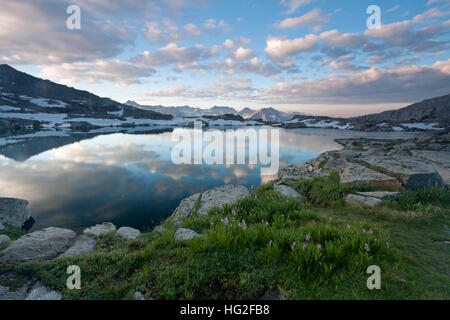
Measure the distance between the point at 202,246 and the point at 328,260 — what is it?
7.52 ft

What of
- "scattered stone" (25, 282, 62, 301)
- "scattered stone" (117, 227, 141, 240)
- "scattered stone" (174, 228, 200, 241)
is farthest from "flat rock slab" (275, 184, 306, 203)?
"scattered stone" (25, 282, 62, 301)

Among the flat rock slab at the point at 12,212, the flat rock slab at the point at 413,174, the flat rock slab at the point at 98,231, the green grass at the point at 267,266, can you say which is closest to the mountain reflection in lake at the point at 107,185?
the flat rock slab at the point at 12,212

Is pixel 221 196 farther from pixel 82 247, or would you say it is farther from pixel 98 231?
pixel 82 247

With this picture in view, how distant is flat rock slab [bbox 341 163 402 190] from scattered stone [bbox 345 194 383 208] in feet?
4.10

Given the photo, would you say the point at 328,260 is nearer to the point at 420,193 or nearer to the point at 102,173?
the point at 420,193

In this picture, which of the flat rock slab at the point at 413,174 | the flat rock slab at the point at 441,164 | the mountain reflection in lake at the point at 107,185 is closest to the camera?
the flat rock slab at the point at 413,174

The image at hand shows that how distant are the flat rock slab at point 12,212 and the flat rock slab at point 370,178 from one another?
1629cm

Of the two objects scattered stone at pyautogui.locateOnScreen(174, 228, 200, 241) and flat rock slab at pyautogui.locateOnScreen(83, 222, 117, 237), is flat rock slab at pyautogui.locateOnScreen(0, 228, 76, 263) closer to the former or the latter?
flat rock slab at pyautogui.locateOnScreen(83, 222, 117, 237)

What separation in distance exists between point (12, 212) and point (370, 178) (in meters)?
17.4

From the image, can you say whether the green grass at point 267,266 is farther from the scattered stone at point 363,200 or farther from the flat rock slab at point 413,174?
the flat rock slab at point 413,174

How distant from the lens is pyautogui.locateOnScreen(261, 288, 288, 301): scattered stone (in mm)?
2738

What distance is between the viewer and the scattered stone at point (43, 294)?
3.07m
